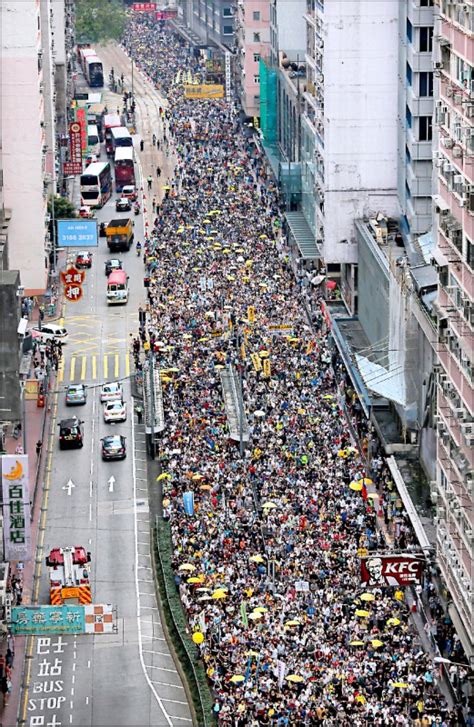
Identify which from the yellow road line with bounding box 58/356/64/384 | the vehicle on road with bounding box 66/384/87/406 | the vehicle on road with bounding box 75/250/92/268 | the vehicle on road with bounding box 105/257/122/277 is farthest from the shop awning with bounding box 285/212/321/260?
the vehicle on road with bounding box 66/384/87/406

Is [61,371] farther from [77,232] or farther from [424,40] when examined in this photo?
[424,40]

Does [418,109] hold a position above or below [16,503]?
above

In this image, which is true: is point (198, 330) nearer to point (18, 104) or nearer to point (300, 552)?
point (18, 104)

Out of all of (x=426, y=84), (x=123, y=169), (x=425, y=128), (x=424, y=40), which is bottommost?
(x=123, y=169)

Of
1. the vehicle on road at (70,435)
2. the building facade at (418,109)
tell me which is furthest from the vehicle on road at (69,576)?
the building facade at (418,109)

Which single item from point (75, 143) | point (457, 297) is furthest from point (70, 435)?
point (75, 143)

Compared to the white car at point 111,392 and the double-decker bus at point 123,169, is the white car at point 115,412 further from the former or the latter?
the double-decker bus at point 123,169

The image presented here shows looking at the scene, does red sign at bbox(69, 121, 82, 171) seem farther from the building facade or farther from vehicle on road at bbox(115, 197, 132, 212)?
the building facade
